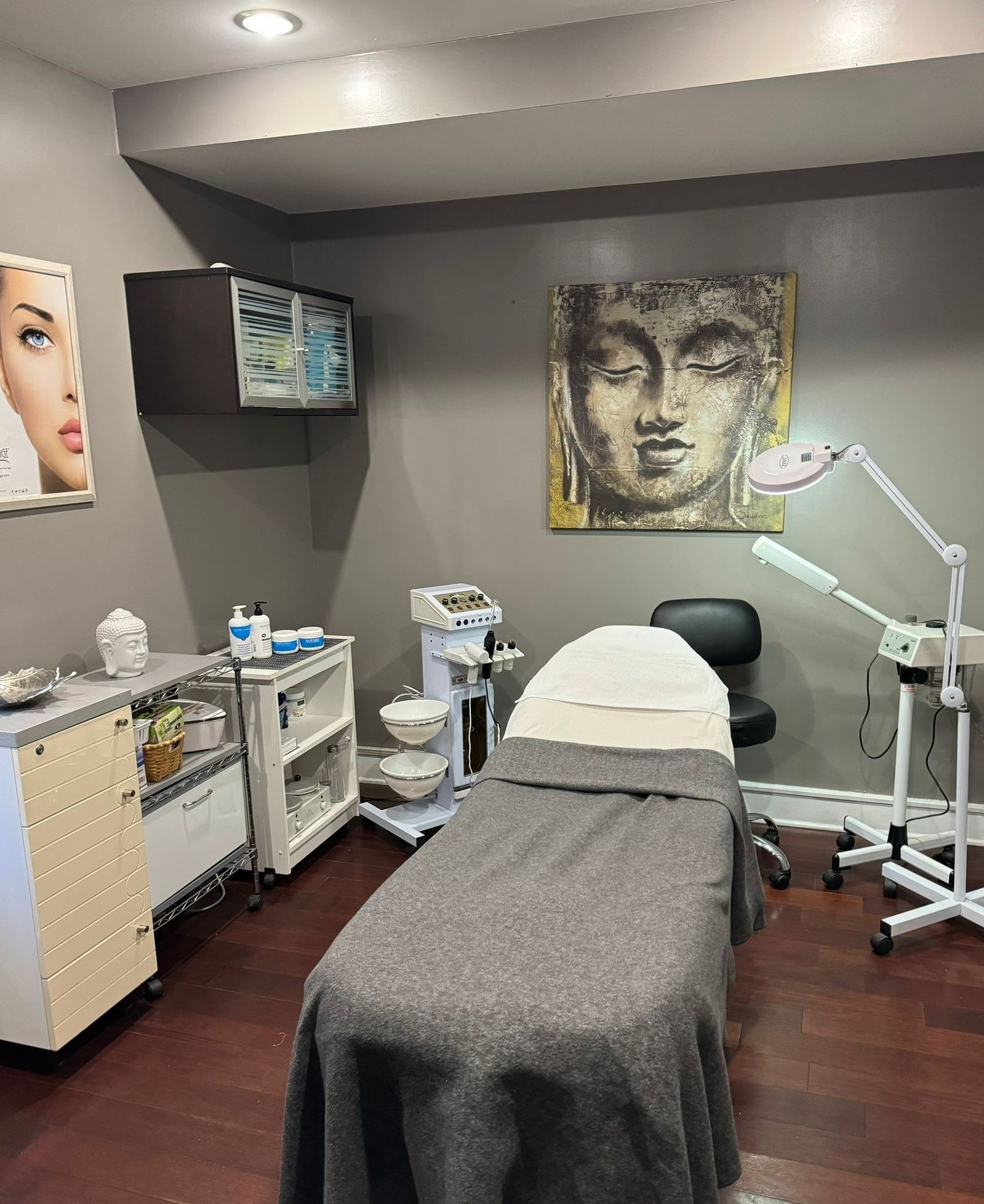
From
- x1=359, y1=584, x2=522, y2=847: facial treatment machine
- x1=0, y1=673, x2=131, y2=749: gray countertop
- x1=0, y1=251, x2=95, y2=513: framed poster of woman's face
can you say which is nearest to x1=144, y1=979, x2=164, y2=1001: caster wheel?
x1=0, y1=673, x2=131, y2=749: gray countertop

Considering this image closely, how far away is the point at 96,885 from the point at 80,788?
0.27 metres

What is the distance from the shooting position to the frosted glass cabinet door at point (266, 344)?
287 cm

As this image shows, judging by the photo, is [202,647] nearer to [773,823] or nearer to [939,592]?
[773,823]

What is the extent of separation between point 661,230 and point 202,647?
90.3 inches

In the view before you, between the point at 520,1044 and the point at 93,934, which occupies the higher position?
the point at 520,1044

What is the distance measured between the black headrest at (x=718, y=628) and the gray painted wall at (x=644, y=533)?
17cm

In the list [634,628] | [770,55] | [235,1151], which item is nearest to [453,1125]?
[235,1151]

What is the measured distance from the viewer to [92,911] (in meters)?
2.31

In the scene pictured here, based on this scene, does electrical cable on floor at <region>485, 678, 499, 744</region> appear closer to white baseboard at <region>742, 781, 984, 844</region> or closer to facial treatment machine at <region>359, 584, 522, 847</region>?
facial treatment machine at <region>359, 584, 522, 847</region>

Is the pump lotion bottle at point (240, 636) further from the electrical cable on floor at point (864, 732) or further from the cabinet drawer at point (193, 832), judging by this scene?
the electrical cable on floor at point (864, 732)

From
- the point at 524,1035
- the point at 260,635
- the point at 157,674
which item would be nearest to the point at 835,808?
the point at 260,635

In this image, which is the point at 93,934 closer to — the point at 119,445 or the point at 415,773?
the point at 415,773

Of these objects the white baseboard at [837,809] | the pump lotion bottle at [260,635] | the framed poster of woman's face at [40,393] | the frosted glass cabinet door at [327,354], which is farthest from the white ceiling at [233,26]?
the white baseboard at [837,809]

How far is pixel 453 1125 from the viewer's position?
1445 millimetres
